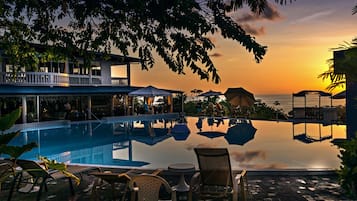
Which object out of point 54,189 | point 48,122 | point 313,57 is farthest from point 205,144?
point 48,122

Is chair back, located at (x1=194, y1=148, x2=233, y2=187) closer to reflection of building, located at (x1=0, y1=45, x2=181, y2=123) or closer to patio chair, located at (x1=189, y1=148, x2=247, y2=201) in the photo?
patio chair, located at (x1=189, y1=148, x2=247, y2=201)

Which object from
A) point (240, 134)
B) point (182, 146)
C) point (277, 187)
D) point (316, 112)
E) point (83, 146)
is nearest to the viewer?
point (277, 187)

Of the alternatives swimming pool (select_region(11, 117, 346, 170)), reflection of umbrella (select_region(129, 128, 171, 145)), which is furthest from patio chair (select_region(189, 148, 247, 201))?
reflection of umbrella (select_region(129, 128, 171, 145))

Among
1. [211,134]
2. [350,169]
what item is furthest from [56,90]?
[350,169]

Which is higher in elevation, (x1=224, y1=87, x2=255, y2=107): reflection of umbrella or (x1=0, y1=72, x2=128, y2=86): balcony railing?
(x1=0, y1=72, x2=128, y2=86): balcony railing

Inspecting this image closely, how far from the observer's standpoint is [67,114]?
26844mm

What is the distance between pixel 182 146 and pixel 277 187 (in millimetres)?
8482

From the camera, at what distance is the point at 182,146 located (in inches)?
593

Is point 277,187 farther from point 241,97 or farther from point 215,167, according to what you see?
point 241,97

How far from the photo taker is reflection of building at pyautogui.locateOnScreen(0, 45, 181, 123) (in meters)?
23.6

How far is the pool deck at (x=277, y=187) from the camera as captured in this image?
6.19 metres

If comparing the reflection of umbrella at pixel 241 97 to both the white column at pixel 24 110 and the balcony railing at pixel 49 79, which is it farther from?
the white column at pixel 24 110

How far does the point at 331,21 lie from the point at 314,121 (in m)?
10.3

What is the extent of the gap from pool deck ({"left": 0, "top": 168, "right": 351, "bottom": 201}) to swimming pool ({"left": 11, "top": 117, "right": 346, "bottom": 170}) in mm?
2580
